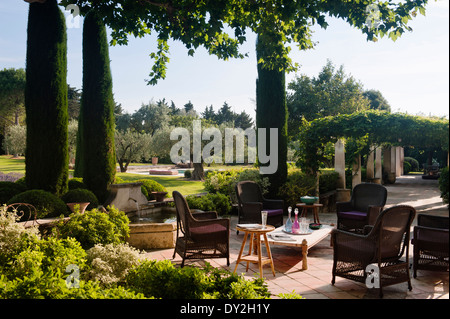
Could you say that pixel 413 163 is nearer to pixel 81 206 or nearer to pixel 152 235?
pixel 152 235

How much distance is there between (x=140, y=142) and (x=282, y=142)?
1076 centimetres

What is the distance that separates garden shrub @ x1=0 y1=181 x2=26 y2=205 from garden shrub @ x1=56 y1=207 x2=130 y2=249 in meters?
2.11

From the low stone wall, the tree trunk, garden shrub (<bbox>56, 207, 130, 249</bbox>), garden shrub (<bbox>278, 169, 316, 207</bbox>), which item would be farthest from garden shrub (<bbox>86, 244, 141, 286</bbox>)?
the tree trunk

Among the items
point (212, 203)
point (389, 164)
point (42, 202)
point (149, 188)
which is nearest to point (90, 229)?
point (42, 202)

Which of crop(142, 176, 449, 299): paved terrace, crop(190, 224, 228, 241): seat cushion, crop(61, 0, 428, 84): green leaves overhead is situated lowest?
crop(142, 176, 449, 299): paved terrace

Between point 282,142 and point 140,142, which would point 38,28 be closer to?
point 282,142

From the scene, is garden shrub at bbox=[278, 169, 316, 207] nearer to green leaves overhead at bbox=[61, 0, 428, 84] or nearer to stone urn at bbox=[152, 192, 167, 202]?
stone urn at bbox=[152, 192, 167, 202]

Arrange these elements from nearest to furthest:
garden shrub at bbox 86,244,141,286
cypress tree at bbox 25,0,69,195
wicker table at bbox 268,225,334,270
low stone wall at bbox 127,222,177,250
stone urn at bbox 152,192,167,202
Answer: garden shrub at bbox 86,244,141,286
wicker table at bbox 268,225,334,270
low stone wall at bbox 127,222,177,250
cypress tree at bbox 25,0,69,195
stone urn at bbox 152,192,167,202

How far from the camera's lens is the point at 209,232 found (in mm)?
4789


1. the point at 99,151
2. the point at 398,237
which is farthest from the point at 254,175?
the point at 398,237

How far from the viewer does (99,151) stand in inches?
323

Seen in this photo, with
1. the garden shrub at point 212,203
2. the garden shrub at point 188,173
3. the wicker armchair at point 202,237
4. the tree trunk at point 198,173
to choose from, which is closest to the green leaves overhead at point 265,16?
the wicker armchair at point 202,237

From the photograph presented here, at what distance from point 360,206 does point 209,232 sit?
3.66 m

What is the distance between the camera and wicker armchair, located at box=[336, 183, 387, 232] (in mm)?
6523
